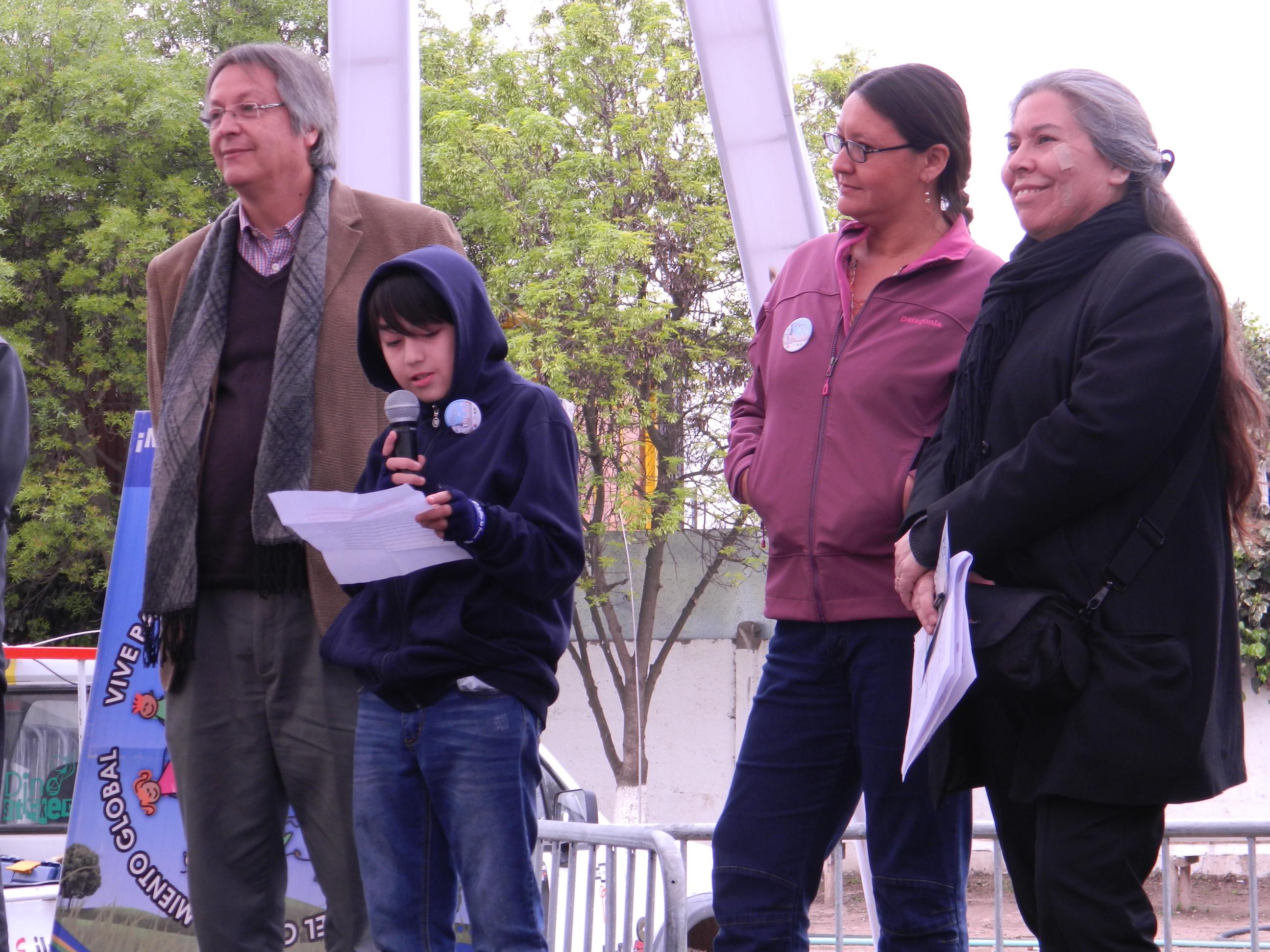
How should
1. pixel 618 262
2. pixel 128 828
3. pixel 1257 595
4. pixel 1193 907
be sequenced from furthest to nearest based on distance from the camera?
pixel 1257 595
pixel 618 262
pixel 1193 907
pixel 128 828

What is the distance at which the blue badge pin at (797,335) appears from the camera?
106 inches

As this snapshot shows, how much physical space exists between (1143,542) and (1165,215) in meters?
0.58

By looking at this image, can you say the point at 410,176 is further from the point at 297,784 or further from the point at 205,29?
the point at 205,29

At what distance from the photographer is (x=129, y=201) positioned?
50.0 feet

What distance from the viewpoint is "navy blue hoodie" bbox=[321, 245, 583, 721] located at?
8.09 feet

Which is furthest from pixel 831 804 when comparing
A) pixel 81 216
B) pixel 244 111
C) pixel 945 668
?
pixel 81 216

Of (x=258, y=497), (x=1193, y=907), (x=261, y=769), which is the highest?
(x=258, y=497)

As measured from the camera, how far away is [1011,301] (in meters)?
2.33

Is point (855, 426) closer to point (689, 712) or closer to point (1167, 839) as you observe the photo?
point (1167, 839)

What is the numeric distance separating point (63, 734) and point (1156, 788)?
17.3ft

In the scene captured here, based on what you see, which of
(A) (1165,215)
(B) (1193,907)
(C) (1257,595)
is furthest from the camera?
(C) (1257,595)

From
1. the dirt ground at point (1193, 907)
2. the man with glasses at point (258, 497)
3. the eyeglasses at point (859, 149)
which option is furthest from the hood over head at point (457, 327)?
the dirt ground at point (1193, 907)

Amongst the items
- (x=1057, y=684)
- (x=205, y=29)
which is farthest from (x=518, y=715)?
(x=205, y=29)

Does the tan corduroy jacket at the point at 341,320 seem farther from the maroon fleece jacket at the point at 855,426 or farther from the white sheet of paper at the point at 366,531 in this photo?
the maroon fleece jacket at the point at 855,426
